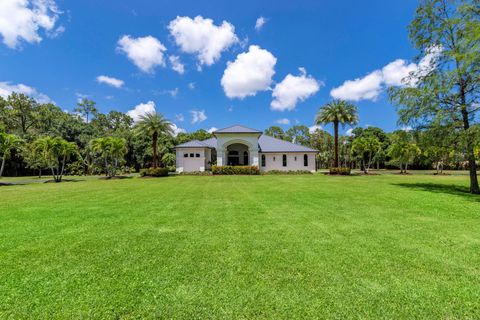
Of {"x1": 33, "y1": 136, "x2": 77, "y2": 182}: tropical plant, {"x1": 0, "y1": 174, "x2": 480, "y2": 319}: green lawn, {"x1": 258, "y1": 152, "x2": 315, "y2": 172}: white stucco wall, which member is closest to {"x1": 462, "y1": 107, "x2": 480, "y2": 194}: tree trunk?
{"x1": 0, "y1": 174, "x2": 480, "y2": 319}: green lawn

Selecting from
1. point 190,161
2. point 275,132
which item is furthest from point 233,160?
point 275,132

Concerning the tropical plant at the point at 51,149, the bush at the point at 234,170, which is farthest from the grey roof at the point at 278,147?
the tropical plant at the point at 51,149

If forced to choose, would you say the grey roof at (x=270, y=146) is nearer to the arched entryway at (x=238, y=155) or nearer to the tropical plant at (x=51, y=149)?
the arched entryway at (x=238, y=155)

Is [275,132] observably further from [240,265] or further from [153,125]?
[240,265]

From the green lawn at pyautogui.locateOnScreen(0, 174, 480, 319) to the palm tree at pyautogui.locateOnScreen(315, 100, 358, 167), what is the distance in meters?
24.3

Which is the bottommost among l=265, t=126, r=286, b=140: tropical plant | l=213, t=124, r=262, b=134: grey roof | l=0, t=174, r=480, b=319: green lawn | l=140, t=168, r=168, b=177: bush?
l=0, t=174, r=480, b=319: green lawn

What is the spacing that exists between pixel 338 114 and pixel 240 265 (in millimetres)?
30010

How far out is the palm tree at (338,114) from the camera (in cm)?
3041

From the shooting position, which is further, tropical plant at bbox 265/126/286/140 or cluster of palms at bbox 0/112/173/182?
tropical plant at bbox 265/126/286/140

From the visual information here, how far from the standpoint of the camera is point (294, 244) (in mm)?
5172

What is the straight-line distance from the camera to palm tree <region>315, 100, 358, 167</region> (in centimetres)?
3041

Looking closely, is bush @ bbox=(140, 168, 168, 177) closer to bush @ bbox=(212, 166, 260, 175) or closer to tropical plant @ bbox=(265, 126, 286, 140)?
bush @ bbox=(212, 166, 260, 175)

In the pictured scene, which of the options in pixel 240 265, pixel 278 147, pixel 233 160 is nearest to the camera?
pixel 240 265

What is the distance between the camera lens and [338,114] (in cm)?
3030
